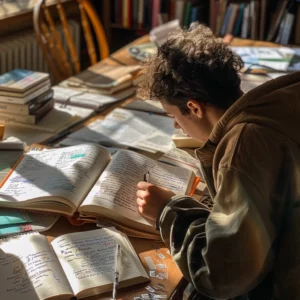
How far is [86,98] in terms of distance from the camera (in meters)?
2.19

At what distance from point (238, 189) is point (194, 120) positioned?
0.95ft

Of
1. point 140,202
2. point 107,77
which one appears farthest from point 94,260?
point 107,77

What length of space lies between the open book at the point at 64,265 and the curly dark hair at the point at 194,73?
35cm

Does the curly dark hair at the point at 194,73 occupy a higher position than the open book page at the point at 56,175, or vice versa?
the curly dark hair at the point at 194,73

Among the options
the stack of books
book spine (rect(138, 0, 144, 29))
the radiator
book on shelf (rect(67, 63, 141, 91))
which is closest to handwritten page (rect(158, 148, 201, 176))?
the stack of books

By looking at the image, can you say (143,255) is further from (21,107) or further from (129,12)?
(129,12)

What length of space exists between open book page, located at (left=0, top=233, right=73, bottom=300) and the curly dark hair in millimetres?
428

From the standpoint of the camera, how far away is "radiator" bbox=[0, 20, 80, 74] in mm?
3168

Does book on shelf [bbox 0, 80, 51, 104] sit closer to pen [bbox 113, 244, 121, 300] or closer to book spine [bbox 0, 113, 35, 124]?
book spine [bbox 0, 113, 35, 124]

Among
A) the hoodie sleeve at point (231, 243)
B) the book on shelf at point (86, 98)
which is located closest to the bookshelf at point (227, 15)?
the book on shelf at point (86, 98)

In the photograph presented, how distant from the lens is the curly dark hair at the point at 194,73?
A: 122 cm

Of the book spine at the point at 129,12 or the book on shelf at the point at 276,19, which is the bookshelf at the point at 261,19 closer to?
the book on shelf at the point at 276,19

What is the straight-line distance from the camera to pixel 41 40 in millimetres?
2611

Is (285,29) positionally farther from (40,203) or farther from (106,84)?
(40,203)
